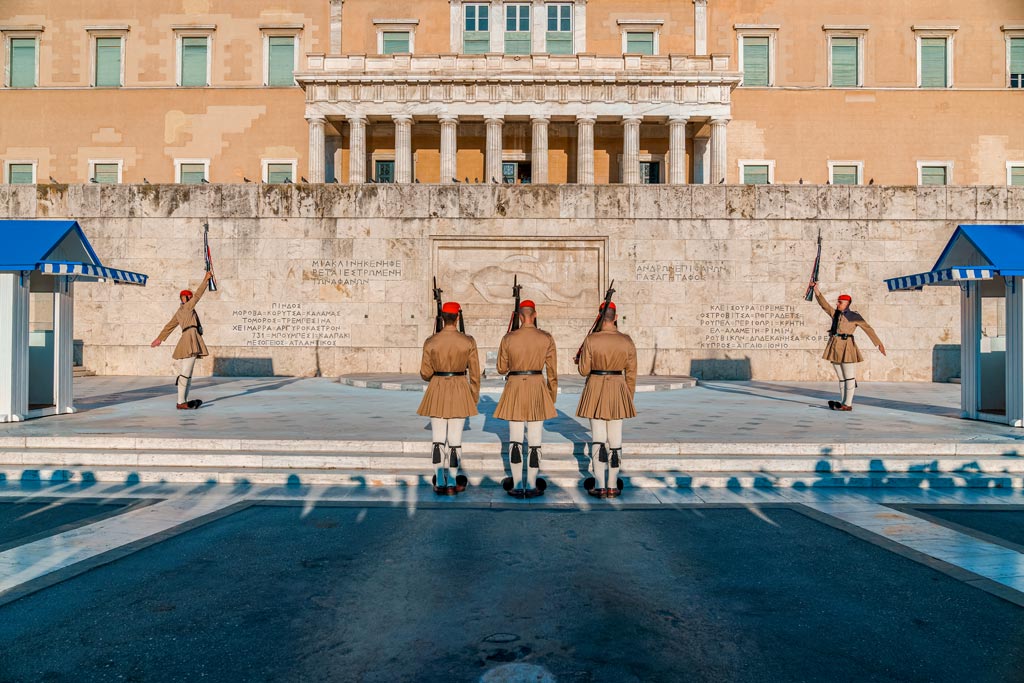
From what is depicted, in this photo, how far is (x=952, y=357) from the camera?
20609 mm

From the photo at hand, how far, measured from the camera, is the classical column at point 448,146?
37.0 metres

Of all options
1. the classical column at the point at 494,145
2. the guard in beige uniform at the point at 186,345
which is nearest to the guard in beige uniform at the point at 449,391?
the guard in beige uniform at the point at 186,345

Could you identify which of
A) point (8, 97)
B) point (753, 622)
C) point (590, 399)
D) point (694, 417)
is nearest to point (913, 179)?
point (694, 417)

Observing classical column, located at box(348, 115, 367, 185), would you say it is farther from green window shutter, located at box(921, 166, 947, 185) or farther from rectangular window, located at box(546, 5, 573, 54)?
green window shutter, located at box(921, 166, 947, 185)

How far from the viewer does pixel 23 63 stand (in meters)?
40.0

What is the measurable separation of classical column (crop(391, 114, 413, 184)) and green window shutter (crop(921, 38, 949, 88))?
2968 cm

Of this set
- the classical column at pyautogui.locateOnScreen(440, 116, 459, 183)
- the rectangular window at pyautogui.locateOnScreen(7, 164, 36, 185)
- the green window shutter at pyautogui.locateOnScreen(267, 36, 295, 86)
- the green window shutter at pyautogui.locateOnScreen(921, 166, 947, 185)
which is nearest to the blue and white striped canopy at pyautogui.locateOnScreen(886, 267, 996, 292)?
the classical column at pyautogui.locateOnScreen(440, 116, 459, 183)

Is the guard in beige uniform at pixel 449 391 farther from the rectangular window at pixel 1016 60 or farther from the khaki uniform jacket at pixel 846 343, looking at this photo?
the rectangular window at pixel 1016 60

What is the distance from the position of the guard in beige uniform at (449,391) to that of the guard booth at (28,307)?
7.99m

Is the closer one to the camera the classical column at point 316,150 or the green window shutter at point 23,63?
the classical column at point 316,150

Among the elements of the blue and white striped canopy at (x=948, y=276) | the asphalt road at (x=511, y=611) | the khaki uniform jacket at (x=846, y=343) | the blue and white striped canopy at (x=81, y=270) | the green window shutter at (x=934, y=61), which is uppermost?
the green window shutter at (x=934, y=61)

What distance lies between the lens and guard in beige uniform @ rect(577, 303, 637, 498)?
757 centimetres

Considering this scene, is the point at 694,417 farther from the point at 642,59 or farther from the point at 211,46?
the point at 211,46

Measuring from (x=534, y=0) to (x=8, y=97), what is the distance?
3110cm
